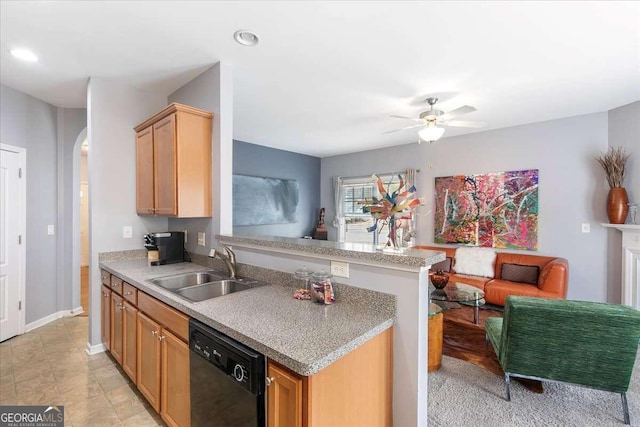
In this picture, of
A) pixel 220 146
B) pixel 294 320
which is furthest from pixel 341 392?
pixel 220 146

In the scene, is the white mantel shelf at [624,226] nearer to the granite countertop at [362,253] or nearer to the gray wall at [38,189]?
the granite countertop at [362,253]

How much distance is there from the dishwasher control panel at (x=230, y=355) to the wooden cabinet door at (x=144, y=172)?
1719 millimetres

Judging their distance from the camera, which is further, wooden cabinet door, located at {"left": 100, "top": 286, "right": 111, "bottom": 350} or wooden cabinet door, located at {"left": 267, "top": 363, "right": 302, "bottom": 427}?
wooden cabinet door, located at {"left": 100, "top": 286, "right": 111, "bottom": 350}

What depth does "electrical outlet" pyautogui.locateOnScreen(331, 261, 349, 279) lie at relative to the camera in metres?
1.60

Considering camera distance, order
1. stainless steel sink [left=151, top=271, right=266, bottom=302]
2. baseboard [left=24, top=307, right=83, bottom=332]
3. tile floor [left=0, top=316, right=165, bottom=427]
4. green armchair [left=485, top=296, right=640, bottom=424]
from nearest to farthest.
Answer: green armchair [left=485, top=296, right=640, bottom=424] → tile floor [left=0, top=316, right=165, bottom=427] → stainless steel sink [left=151, top=271, right=266, bottom=302] → baseboard [left=24, top=307, right=83, bottom=332]

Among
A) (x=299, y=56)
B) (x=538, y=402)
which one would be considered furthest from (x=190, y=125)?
(x=538, y=402)

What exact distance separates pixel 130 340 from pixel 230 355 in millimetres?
1411

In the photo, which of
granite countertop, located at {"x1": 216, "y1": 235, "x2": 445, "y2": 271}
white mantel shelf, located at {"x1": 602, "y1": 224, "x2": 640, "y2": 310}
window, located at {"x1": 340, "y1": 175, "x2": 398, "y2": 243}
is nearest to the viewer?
granite countertop, located at {"x1": 216, "y1": 235, "x2": 445, "y2": 271}

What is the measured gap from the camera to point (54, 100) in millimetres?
3361

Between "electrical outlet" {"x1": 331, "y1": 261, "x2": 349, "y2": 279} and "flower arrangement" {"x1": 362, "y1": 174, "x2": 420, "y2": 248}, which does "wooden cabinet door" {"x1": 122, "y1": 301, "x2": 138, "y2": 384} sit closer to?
"electrical outlet" {"x1": 331, "y1": 261, "x2": 349, "y2": 279}

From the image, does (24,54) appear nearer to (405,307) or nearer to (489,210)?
(405,307)

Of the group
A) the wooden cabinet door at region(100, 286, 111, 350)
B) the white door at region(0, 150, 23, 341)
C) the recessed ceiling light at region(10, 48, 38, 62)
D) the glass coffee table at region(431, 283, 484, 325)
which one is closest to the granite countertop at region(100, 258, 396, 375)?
the wooden cabinet door at region(100, 286, 111, 350)

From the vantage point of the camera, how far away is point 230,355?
1232 mm

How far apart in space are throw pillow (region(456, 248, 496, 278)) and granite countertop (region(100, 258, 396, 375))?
346cm
